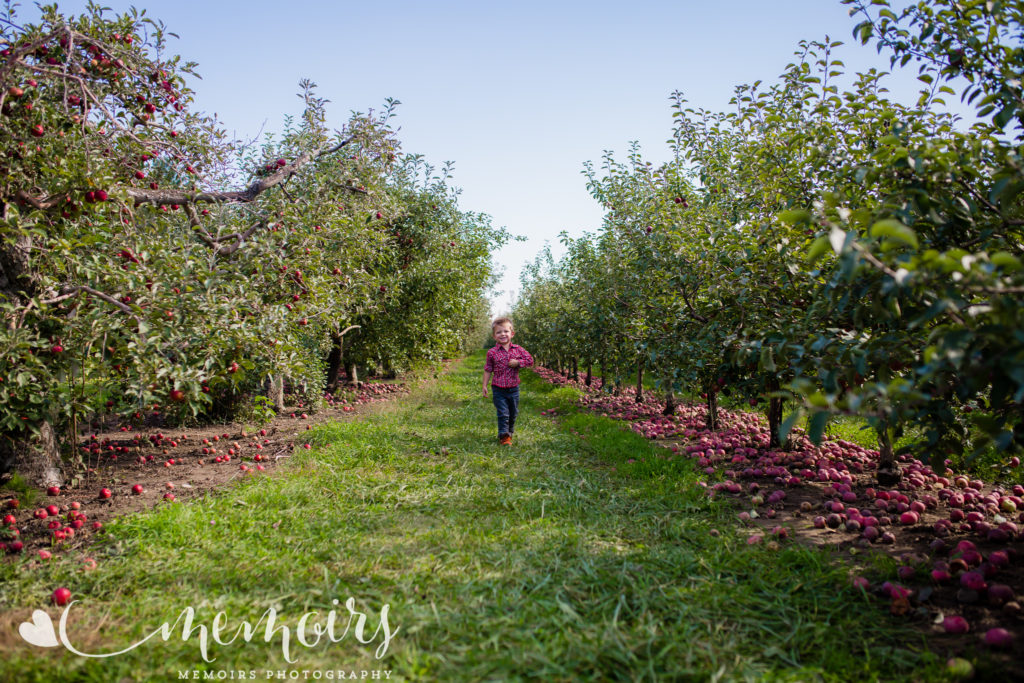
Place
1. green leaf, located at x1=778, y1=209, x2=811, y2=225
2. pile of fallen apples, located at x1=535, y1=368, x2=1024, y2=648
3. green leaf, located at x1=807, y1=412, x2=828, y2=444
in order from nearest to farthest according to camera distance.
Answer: green leaf, located at x1=807, y1=412, x2=828, y2=444, green leaf, located at x1=778, y1=209, x2=811, y2=225, pile of fallen apples, located at x1=535, y1=368, x2=1024, y2=648

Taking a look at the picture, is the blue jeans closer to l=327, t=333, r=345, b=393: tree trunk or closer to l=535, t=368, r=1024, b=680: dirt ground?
l=535, t=368, r=1024, b=680: dirt ground

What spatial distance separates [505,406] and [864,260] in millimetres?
5429

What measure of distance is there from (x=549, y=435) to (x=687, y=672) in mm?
6032

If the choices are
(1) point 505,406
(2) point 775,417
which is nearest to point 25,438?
(1) point 505,406

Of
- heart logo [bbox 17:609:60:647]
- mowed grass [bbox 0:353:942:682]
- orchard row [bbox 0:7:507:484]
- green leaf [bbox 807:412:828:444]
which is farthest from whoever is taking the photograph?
orchard row [bbox 0:7:507:484]

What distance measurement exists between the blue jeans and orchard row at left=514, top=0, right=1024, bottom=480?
2.17 meters

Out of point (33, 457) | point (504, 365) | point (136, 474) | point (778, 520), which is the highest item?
point (504, 365)

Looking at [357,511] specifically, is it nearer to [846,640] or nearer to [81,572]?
[81,572]

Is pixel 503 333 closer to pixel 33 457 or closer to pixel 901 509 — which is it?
pixel 901 509

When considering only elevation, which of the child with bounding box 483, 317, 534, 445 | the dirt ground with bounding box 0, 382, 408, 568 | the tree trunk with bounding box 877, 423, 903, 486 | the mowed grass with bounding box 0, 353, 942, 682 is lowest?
the dirt ground with bounding box 0, 382, 408, 568

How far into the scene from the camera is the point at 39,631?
264 centimetres

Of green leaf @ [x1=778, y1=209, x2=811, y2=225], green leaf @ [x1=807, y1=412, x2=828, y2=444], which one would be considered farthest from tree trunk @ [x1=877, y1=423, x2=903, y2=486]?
green leaf @ [x1=778, y1=209, x2=811, y2=225]

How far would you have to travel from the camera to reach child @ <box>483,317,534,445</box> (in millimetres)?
7566

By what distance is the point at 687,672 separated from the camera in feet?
7.44
